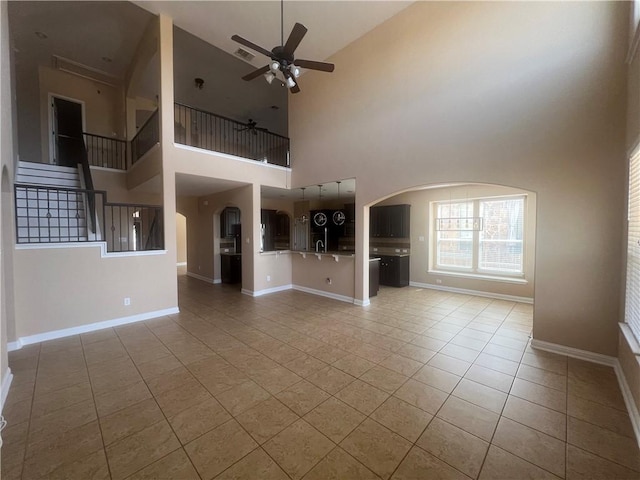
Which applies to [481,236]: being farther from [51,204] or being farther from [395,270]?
[51,204]

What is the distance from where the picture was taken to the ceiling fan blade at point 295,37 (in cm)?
274

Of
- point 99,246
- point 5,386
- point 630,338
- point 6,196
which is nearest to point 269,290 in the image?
point 99,246

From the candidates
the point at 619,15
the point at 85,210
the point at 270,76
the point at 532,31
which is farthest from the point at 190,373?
the point at 619,15

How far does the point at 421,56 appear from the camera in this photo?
4.22 m

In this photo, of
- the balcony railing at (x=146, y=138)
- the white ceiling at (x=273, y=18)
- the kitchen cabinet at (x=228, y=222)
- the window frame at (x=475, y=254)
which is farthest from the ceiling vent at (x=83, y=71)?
the window frame at (x=475, y=254)

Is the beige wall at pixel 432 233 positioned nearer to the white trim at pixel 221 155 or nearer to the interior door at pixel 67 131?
the white trim at pixel 221 155

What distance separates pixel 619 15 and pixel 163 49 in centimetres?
644

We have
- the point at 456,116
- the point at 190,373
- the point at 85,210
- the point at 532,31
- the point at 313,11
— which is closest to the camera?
the point at 190,373

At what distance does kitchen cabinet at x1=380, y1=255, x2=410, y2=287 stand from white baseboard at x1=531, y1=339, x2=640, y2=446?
3.68 m

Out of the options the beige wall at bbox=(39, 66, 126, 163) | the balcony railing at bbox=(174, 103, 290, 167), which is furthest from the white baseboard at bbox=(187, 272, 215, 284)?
the beige wall at bbox=(39, 66, 126, 163)

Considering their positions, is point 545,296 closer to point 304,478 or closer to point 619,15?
point 619,15

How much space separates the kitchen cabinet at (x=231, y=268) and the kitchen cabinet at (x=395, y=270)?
4.23 m

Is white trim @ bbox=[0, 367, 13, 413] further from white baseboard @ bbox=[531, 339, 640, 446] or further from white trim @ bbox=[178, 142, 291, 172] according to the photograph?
white baseboard @ bbox=[531, 339, 640, 446]

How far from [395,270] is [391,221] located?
1.42 metres
